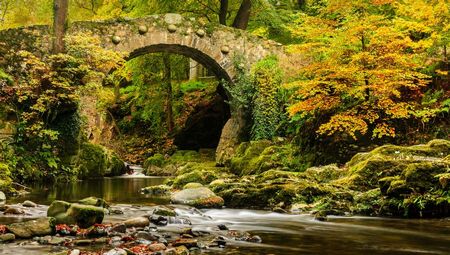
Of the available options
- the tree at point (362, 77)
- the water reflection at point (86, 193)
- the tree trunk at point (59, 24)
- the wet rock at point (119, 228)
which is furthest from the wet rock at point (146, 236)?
the tree trunk at point (59, 24)

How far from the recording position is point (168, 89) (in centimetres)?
2400

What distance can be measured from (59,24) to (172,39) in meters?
4.89

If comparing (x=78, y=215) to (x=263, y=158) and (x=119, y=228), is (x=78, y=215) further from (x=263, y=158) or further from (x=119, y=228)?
(x=263, y=158)

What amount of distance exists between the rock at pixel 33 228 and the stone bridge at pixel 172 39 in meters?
11.8

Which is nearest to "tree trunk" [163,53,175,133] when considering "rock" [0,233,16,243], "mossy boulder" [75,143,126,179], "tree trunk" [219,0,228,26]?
"tree trunk" [219,0,228,26]

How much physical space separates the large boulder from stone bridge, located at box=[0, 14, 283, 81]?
1119 centimetres

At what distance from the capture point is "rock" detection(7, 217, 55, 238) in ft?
19.8

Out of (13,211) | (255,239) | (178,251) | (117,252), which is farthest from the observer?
(13,211)

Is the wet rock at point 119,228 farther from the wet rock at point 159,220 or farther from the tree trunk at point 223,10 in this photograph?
the tree trunk at point 223,10

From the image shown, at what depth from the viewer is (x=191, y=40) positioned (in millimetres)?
19438

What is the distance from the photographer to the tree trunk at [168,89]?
23.0 meters

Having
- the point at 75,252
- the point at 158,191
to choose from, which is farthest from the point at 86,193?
the point at 75,252

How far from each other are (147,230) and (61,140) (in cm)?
953

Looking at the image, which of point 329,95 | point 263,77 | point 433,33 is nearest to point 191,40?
point 263,77
